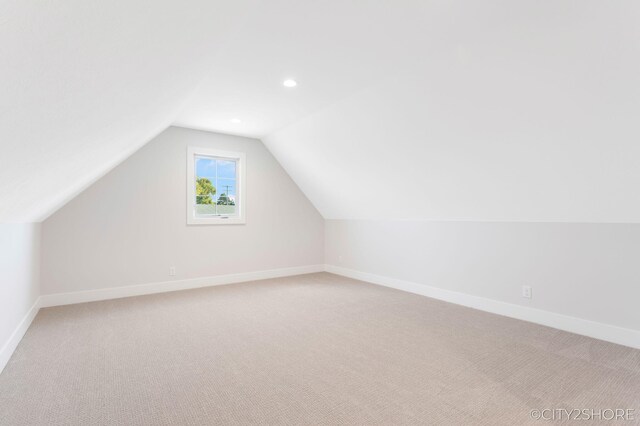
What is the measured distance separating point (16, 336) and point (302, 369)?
239 centimetres

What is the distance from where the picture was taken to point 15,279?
2.73 meters

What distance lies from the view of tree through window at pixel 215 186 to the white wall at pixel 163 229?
0.23 metres

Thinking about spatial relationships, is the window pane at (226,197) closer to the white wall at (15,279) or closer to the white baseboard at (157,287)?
the white baseboard at (157,287)

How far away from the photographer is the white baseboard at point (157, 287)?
13.1 feet

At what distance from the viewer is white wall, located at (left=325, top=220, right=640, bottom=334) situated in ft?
9.39

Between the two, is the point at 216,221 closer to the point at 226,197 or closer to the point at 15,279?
the point at 226,197

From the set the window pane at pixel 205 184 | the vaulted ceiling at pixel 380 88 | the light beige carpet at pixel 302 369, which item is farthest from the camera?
the window pane at pixel 205 184

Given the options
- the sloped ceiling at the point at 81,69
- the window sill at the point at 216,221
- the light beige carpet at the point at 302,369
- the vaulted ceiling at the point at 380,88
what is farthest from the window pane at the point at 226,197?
the sloped ceiling at the point at 81,69

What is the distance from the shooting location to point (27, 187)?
192 cm

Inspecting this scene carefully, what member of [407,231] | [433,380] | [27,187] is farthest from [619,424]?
[27,187]

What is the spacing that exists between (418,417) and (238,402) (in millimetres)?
1010

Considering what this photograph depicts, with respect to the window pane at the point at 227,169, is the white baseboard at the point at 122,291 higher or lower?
lower

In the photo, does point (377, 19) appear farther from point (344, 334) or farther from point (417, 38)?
point (344, 334)

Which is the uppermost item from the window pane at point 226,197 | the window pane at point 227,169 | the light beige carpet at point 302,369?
the window pane at point 227,169
